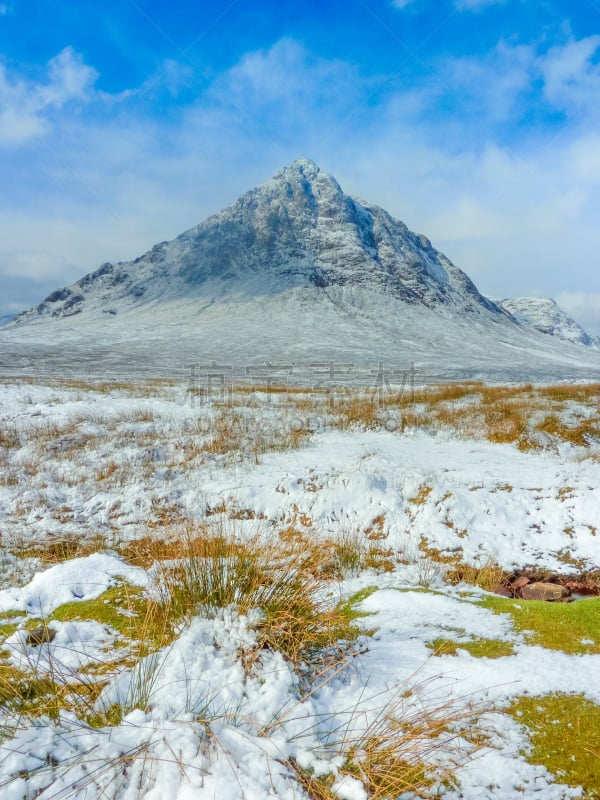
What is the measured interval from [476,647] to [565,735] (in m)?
0.86

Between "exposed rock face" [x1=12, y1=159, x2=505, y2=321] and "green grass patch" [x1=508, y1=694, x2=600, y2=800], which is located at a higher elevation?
"exposed rock face" [x1=12, y1=159, x2=505, y2=321]

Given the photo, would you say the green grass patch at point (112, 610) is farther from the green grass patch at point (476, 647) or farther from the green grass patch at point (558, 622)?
the green grass patch at point (558, 622)

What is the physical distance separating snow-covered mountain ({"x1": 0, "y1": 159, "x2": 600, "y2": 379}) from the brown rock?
60098mm

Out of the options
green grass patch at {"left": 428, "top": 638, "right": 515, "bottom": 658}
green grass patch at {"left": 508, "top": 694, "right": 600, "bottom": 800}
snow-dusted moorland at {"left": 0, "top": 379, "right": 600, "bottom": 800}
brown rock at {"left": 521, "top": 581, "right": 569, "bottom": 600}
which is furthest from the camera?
brown rock at {"left": 521, "top": 581, "right": 569, "bottom": 600}

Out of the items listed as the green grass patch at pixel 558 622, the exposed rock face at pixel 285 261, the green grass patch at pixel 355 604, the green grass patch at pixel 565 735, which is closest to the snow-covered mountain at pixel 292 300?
the exposed rock face at pixel 285 261

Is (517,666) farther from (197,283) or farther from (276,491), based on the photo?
(197,283)

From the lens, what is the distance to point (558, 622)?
124 inches

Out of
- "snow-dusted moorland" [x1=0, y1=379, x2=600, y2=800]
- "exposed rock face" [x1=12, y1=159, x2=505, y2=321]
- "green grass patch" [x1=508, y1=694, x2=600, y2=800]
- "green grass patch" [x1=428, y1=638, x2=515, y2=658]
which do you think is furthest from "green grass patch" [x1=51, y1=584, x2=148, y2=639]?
"exposed rock face" [x1=12, y1=159, x2=505, y2=321]

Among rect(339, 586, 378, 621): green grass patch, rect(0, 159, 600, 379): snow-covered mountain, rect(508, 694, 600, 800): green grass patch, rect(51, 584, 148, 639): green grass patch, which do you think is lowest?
rect(339, 586, 378, 621): green grass patch

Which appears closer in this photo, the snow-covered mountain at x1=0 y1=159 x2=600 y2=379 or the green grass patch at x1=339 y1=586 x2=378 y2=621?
the green grass patch at x1=339 y1=586 x2=378 y2=621

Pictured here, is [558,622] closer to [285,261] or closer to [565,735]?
[565,735]

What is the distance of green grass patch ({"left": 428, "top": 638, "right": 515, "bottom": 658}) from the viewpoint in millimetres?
2688

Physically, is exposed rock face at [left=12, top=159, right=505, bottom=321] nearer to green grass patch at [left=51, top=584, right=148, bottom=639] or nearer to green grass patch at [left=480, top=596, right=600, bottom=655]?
green grass patch at [left=51, top=584, right=148, bottom=639]

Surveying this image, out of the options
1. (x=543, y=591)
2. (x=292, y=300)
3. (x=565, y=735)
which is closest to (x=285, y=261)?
(x=292, y=300)
